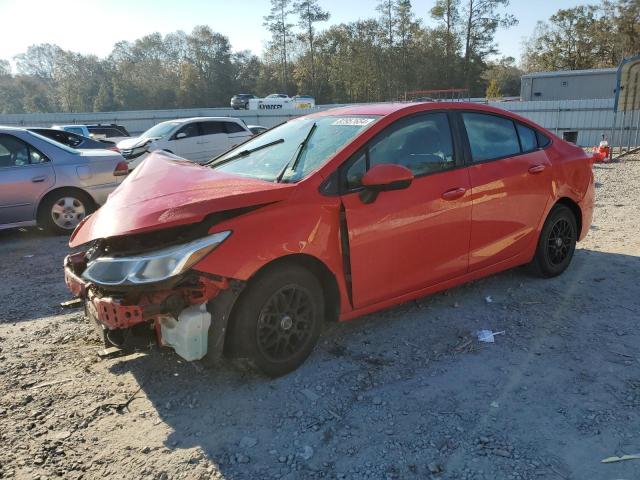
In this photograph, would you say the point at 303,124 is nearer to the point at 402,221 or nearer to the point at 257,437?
the point at 402,221

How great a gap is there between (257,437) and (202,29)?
80.3m

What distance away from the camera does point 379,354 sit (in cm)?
350

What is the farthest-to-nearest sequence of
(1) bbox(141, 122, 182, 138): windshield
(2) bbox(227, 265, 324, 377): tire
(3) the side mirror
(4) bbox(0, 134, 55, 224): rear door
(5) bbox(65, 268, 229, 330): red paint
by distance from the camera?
(1) bbox(141, 122, 182, 138): windshield → (4) bbox(0, 134, 55, 224): rear door → (3) the side mirror → (2) bbox(227, 265, 324, 377): tire → (5) bbox(65, 268, 229, 330): red paint

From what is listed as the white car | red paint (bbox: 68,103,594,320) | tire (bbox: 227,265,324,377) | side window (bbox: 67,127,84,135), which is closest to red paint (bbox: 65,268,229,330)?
red paint (bbox: 68,103,594,320)

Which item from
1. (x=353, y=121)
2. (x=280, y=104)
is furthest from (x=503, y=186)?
(x=280, y=104)

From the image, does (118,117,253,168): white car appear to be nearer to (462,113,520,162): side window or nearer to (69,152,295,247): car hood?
(69,152,295,247): car hood

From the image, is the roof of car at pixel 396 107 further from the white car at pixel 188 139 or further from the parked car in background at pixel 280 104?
the parked car in background at pixel 280 104

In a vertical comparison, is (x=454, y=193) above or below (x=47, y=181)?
above

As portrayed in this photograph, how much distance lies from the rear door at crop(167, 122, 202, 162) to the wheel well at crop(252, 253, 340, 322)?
11.3m

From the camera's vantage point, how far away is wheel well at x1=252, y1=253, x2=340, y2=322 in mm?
3031

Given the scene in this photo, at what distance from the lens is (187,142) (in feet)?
45.6

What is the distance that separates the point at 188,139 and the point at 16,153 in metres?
7.26

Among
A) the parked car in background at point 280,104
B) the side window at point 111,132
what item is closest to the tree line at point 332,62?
the parked car in background at point 280,104

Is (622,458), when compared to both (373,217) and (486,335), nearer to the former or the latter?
(486,335)
